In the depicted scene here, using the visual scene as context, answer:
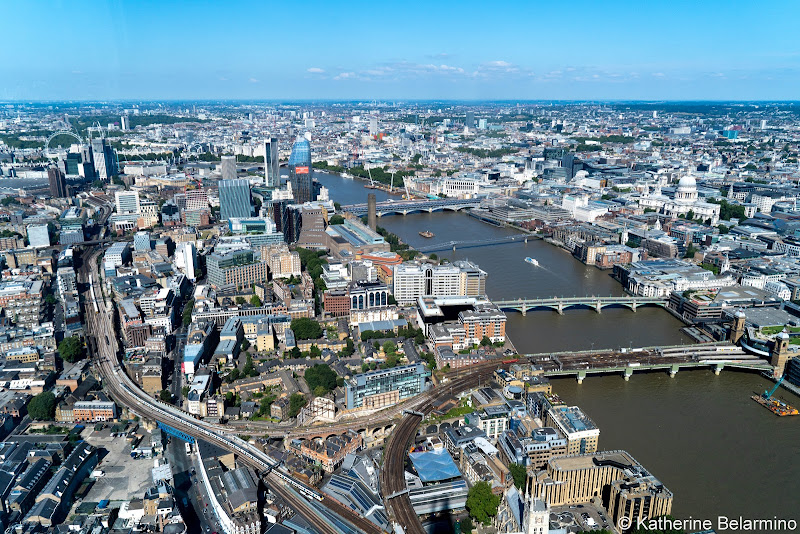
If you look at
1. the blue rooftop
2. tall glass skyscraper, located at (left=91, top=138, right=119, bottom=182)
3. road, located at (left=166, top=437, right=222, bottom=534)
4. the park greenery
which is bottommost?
road, located at (left=166, top=437, right=222, bottom=534)

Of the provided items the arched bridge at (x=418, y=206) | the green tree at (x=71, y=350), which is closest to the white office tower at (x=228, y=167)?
the arched bridge at (x=418, y=206)

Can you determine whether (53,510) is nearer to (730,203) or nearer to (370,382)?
(370,382)

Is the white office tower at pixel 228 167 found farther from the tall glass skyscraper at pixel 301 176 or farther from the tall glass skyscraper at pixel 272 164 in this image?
the tall glass skyscraper at pixel 301 176

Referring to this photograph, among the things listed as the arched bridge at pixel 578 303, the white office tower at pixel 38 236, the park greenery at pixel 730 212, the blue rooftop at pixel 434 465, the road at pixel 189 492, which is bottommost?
the road at pixel 189 492

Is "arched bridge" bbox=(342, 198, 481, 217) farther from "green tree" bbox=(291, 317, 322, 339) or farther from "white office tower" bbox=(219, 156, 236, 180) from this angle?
"green tree" bbox=(291, 317, 322, 339)

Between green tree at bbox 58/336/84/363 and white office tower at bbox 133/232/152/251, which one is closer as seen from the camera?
green tree at bbox 58/336/84/363

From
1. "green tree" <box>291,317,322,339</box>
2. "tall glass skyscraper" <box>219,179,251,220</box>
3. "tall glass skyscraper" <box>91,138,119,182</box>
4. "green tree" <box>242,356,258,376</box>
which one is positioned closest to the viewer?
"green tree" <box>242,356,258,376</box>

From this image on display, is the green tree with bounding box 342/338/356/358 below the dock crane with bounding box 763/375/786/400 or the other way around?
the other way around

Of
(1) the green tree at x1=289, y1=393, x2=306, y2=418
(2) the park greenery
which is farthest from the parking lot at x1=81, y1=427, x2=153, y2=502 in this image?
(2) the park greenery
